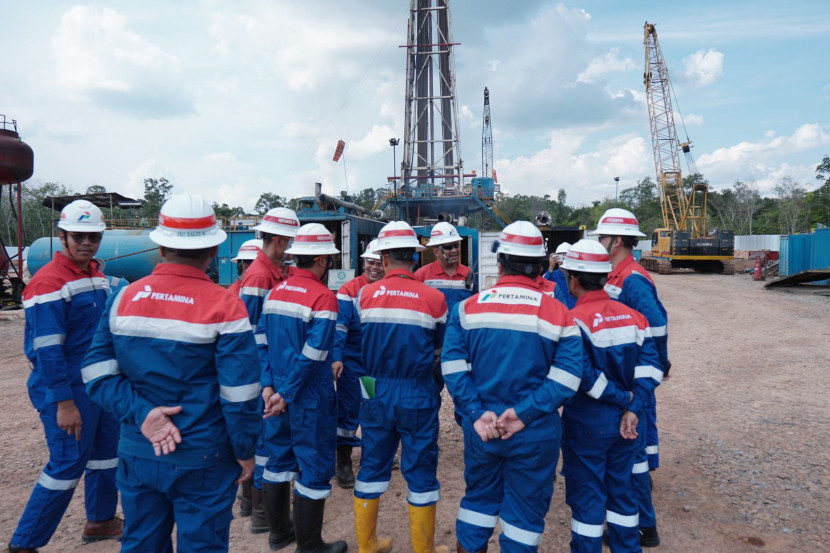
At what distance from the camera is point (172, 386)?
88.2 inches

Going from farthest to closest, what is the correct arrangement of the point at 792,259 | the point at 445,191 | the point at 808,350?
the point at 445,191, the point at 792,259, the point at 808,350

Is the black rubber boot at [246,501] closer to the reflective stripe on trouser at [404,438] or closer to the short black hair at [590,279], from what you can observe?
the reflective stripe on trouser at [404,438]

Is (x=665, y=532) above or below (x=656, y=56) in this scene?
below

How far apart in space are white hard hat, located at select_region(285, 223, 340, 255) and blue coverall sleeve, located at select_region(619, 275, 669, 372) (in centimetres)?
204

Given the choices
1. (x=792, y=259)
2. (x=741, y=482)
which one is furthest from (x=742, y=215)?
(x=741, y=482)

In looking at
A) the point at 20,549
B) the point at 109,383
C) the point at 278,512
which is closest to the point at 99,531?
the point at 20,549

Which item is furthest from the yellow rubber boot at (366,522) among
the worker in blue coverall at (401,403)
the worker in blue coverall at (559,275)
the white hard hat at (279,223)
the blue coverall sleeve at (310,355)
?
the worker in blue coverall at (559,275)

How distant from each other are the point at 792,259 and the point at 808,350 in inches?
594

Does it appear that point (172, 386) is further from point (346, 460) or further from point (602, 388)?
point (346, 460)

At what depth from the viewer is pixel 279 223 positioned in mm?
4055

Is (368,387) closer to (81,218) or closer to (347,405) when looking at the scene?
(347,405)

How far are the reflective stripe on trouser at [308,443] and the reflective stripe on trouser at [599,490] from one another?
4.82 feet

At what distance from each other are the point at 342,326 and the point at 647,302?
2138mm

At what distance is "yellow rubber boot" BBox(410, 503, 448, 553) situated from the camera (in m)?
3.17
